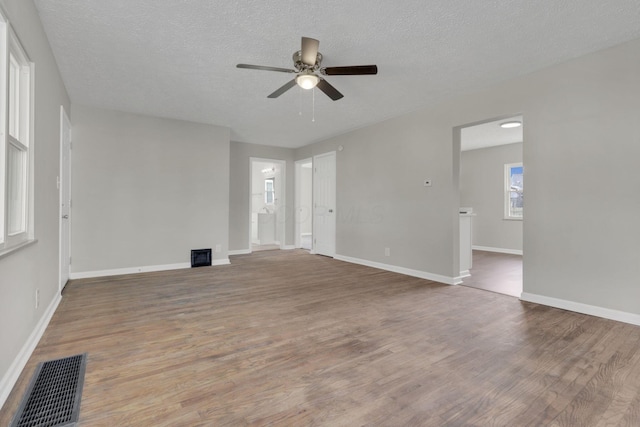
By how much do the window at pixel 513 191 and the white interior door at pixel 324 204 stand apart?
417 cm

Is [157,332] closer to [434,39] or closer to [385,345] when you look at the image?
[385,345]

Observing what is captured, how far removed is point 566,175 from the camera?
3043 mm

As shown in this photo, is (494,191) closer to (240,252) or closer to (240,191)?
(240,191)

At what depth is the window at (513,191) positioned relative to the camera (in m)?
6.91

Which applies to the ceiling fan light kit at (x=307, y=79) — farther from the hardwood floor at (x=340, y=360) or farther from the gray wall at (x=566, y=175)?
the gray wall at (x=566, y=175)

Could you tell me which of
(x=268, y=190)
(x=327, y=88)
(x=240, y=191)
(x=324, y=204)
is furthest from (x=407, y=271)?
(x=268, y=190)

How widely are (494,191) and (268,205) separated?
6.04 m

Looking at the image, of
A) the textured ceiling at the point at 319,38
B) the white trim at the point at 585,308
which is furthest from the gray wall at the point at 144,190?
the white trim at the point at 585,308

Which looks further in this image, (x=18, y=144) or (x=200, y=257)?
(x=200, y=257)

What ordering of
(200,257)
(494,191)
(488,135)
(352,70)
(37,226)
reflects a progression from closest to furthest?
(37,226)
(352,70)
(200,257)
(488,135)
(494,191)

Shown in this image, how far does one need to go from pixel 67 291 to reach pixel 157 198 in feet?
5.75

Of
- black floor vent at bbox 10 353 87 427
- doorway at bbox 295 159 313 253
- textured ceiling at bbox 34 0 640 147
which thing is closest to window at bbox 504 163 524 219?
textured ceiling at bbox 34 0 640 147

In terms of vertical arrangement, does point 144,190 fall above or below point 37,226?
above

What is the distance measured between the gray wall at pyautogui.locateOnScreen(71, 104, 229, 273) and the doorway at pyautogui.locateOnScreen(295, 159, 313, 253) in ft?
7.72
